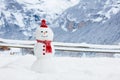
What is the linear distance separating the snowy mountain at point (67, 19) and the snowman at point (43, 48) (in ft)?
336

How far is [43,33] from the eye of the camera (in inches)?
128

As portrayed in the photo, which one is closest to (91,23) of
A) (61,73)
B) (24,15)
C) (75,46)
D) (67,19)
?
(67,19)

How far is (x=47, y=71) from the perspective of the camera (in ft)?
10.8

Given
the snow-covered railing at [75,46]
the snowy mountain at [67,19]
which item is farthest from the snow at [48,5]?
the snow-covered railing at [75,46]

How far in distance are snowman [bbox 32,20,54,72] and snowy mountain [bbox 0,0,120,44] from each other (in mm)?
102310

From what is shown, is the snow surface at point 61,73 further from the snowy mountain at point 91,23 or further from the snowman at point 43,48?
the snowy mountain at point 91,23

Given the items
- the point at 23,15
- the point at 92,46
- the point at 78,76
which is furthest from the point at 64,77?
the point at 23,15

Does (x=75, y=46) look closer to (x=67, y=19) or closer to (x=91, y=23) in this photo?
(x=91, y=23)

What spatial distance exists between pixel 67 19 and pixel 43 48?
146 meters

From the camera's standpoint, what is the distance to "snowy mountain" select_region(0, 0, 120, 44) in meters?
117

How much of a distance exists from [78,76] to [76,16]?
146m

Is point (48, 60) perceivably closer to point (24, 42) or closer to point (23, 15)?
point (24, 42)

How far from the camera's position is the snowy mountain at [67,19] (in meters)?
117

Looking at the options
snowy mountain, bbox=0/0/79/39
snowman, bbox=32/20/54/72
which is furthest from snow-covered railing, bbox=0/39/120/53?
snowy mountain, bbox=0/0/79/39
